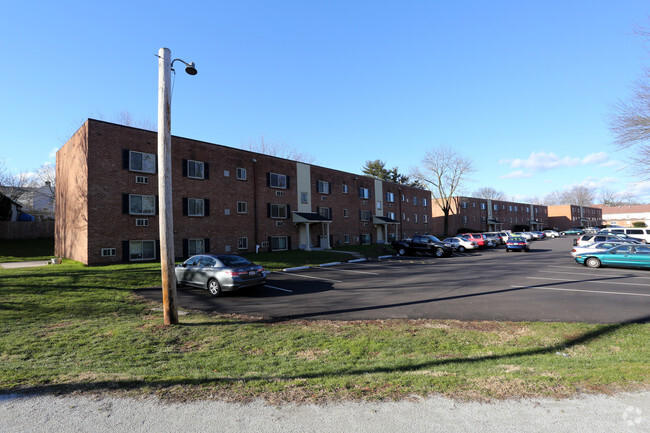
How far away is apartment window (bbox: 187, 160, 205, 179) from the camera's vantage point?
23016 millimetres

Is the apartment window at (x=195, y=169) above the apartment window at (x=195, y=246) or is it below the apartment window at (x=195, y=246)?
above

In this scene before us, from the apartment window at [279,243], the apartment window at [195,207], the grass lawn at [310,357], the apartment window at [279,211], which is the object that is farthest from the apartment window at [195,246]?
the grass lawn at [310,357]

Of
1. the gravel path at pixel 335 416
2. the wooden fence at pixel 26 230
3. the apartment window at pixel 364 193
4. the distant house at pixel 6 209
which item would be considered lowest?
the gravel path at pixel 335 416

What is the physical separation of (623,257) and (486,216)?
57.3 metres

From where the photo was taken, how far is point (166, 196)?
7.57 metres

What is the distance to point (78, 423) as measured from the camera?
133 inches

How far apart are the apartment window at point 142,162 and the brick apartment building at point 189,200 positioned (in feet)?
0.04

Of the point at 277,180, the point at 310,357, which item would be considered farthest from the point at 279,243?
the point at 310,357

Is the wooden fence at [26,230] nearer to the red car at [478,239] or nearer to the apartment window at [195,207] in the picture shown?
the apartment window at [195,207]

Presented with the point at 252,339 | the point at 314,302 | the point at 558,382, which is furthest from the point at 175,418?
the point at 314,302

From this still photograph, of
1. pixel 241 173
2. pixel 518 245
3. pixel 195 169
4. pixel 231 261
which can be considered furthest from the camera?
pixel 518 245

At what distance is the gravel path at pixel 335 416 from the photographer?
10.6 ft

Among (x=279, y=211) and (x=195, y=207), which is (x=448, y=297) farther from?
(x=279, y=211)

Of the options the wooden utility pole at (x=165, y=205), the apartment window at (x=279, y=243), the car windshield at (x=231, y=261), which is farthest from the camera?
the apartment window at (x=279, y=243)
